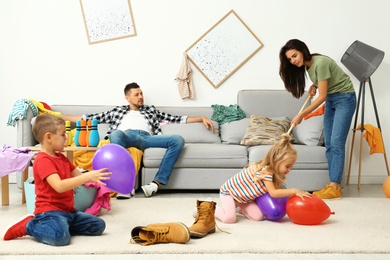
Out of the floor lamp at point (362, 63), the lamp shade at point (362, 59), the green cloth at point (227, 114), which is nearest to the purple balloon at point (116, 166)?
the green cloth at point (227, 114)

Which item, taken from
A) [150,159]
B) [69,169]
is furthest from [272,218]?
[150,159]

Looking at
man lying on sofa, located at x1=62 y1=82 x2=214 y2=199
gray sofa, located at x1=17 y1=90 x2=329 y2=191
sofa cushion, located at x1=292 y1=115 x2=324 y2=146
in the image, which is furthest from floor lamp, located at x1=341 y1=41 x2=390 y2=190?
man lying on sofa, located at x1=62 y1=82 x2=214 y2=199

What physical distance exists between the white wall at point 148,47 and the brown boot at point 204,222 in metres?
2.46

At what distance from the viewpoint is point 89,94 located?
5004mm

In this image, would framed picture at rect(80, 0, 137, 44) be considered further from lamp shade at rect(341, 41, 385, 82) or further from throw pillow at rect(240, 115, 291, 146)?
lamp shade at rect(341, 41, 385, 82)

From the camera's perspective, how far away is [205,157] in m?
4.07

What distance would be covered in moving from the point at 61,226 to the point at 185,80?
2.83m

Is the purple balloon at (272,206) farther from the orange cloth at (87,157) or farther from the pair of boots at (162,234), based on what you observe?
the orange cloth at (87,157)

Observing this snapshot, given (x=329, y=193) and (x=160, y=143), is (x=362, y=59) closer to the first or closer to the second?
(x=329, y=193)

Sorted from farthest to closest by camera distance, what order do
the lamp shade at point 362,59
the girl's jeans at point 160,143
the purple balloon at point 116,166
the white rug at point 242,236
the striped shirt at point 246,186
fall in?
the lamp shade at point 362,59
the girl's jeans at point 160,143
the striped shirt at point 246,186
the purple balloon at point 116,166
the white rug at point 242,236

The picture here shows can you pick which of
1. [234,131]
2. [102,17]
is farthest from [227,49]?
[102,17]

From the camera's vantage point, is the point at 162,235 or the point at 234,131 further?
the point at 234,131

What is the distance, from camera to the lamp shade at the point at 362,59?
15.2ft

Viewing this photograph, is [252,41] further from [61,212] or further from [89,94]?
[61,212]
